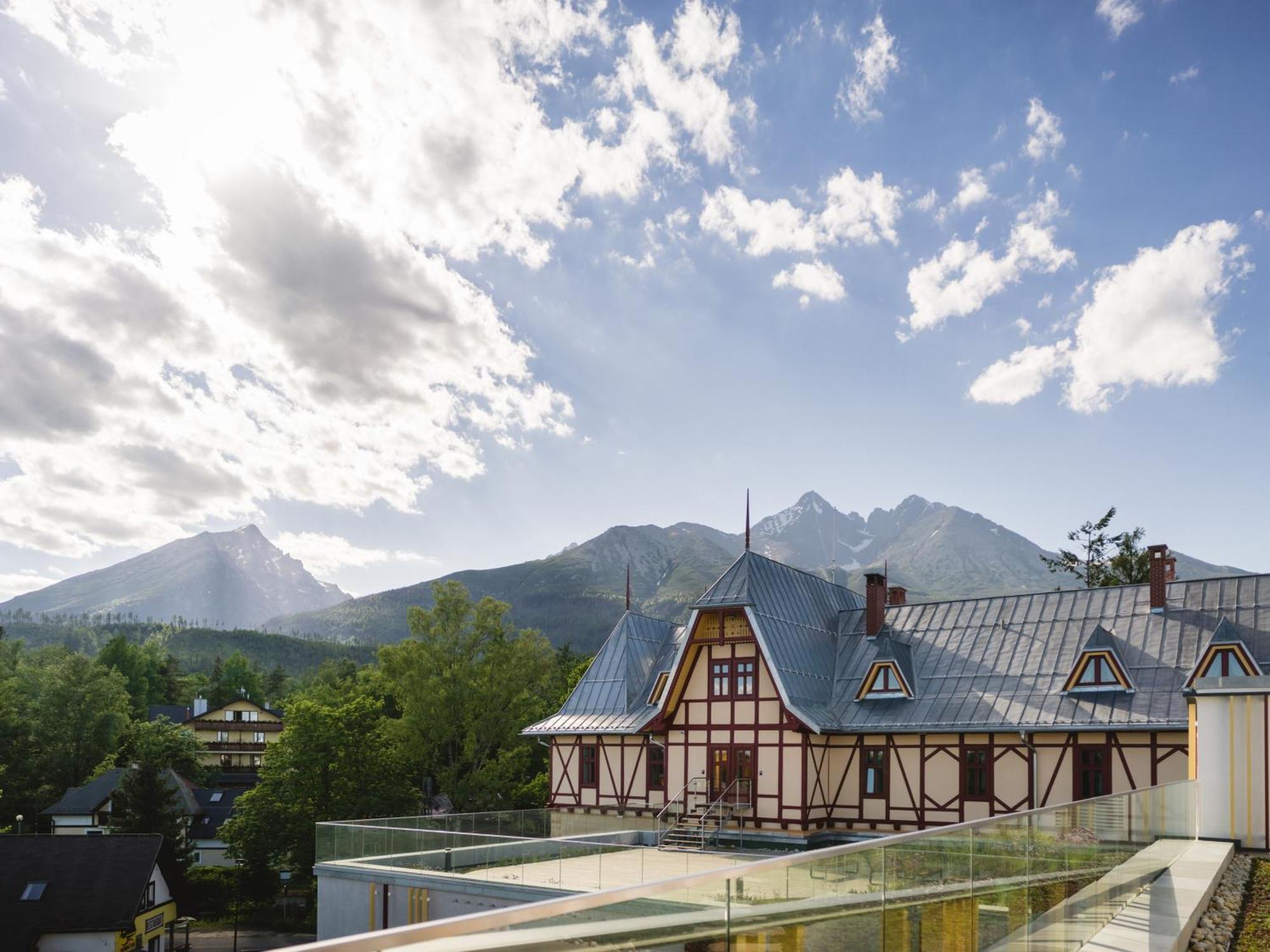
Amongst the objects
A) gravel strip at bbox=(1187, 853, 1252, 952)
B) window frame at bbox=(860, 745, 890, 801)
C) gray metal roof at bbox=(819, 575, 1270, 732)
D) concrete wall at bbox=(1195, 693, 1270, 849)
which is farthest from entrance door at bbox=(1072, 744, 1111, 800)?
gravel strip at bbox=(1187, 853, 1252, 952)

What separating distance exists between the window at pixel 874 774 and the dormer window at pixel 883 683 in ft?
4.78

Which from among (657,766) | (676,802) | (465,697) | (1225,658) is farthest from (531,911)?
(465,697)

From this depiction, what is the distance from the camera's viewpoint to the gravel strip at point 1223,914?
8.67m

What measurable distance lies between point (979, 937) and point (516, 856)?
17.4m

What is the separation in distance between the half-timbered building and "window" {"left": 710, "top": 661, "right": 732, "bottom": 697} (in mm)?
42

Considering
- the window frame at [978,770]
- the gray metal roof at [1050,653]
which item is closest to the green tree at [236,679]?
the gray metal roof at [1050,653]

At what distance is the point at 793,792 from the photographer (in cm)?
2570

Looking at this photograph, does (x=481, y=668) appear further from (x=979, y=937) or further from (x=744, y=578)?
(x=979, y=937)

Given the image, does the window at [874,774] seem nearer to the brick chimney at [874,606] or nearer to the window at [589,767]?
the brick chimney at [874,606]

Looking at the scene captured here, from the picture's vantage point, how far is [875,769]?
26.0 meters

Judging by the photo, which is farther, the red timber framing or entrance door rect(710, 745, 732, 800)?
entrance door rect(710, 745, 732, 800)

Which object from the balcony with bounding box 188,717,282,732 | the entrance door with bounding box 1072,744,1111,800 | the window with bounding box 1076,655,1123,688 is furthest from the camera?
the balcony with bounding box 188,717,282,732

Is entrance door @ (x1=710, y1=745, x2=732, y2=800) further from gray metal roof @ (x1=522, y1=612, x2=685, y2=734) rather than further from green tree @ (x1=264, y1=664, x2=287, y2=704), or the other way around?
green tree @ (x1=264, y1=664, x2=287, y2=704)

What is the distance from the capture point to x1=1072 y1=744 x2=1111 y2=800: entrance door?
2262 centimetres
